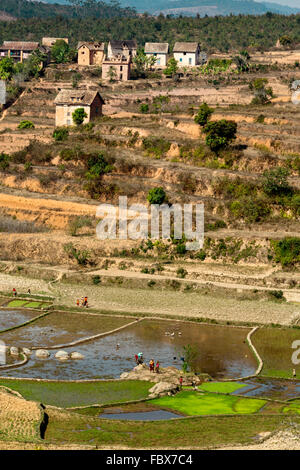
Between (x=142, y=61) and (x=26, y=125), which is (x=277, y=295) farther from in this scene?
(x=142, y=61)

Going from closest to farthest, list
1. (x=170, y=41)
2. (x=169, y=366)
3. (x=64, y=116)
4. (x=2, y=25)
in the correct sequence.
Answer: (x=169, y=366) → (x=64, y=116) → (x=170, y=41) → (x=2, y=25)

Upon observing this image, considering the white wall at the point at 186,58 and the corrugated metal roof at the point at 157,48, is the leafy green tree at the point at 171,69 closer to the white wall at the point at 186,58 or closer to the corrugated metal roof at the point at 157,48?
the white wall at the point at 186,58

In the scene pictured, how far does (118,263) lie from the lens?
2547 inches

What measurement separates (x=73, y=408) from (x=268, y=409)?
8.63 m

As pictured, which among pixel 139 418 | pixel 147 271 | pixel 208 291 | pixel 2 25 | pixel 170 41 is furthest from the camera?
pixel 2 25

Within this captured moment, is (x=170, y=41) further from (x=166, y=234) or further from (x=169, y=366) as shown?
(x=169, y=366)

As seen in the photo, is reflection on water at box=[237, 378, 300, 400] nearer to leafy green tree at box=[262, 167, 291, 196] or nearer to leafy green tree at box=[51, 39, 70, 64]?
leafy green tree at box=[262, 167, 291, 196]

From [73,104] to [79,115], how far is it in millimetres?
1801

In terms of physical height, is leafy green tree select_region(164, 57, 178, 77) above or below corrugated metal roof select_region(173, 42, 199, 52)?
below

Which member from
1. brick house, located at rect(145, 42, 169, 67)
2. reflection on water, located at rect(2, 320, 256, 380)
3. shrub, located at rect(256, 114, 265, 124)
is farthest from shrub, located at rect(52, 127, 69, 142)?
brick house, located at rect(145, 42, 169, 67)

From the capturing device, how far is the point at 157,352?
163 ft

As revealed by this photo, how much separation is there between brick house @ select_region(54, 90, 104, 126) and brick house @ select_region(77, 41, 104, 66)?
78.8 feet

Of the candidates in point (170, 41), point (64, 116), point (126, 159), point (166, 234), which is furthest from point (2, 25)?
point (166, 234)

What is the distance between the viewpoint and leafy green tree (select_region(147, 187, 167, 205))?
70.4 m
